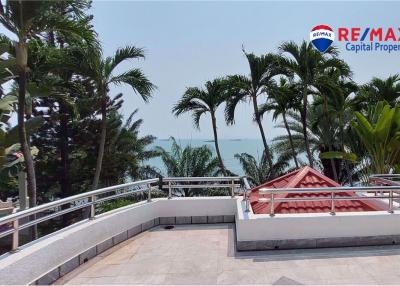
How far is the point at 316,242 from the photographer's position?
5.96 metres

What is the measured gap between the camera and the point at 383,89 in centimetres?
1711

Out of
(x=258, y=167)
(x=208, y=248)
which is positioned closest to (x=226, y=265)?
(x=208, y=248)

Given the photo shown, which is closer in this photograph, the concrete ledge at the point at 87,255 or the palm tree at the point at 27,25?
the concrete ledge at the point at 87,255

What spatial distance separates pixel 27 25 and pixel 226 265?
617 centimetres

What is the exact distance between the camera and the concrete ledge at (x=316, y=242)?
5922 millimetres

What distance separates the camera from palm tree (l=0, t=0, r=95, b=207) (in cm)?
753

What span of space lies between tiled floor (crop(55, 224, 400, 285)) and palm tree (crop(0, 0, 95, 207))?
3.86 meters

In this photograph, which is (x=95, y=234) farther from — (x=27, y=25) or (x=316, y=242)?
(x=27, y=25)

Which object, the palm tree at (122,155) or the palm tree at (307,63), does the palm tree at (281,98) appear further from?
the palm tree at (122,155)

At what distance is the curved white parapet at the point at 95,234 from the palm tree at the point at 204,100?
7.76 m

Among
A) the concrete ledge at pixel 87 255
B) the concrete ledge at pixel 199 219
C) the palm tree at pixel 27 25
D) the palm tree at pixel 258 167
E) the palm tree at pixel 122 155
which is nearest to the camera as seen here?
the concrete ledge at pixel 87 255

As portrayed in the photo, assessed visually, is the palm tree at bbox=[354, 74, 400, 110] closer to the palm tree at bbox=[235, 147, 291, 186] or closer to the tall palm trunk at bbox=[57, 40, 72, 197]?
the palm tree at bbox=[235, 147, 291, 186]

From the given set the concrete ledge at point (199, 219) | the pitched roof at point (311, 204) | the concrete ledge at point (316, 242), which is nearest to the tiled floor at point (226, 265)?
the concrete ledge at point (316, 242)

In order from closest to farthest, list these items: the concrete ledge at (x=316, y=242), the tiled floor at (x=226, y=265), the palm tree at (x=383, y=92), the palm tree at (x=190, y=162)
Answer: the tiled floor at (x=226, y=265) < the concrete ledge at (x=316, y=242) < the palm tree at (x=383, y=92) < the palm tree at (x=190, y=162)
